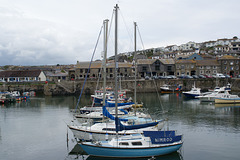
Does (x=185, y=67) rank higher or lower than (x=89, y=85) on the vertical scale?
higher

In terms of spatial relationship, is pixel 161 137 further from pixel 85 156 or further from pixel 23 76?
pixel 23 76

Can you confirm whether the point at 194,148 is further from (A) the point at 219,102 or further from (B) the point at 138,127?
(A) the point at 219,102

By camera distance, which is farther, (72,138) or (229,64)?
(229,64)

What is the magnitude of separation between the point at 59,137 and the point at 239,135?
61.5 ft

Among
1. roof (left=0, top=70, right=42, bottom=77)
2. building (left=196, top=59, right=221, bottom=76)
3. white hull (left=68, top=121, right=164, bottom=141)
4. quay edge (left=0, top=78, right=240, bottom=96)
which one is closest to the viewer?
white hull (left=68, top=121, right=164, bottom=141)

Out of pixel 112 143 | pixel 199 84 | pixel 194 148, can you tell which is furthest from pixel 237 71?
pixel 112 143

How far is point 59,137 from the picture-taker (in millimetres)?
25406

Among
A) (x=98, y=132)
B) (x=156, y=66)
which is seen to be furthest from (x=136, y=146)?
(x=156, y=66)

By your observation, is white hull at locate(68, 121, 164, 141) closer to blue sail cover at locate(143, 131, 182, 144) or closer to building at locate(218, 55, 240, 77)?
blue sail cover at locate(143, 131, 182, 144)

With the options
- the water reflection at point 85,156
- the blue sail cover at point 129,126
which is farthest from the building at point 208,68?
the water reflection at point 85,156

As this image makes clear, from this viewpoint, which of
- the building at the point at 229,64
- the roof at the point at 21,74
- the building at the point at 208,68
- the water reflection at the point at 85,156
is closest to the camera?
the water reflection at the point at 85,156

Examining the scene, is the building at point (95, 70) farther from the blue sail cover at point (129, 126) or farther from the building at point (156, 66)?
the blue sail cover at point (129, 126)

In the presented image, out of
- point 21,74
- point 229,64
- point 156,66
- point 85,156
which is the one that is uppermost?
point 229,64

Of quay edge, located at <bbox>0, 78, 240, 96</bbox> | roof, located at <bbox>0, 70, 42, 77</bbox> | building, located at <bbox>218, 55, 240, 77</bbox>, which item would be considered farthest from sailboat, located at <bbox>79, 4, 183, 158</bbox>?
building, located at <bbox>218, 55, 240, 77</bbox>
